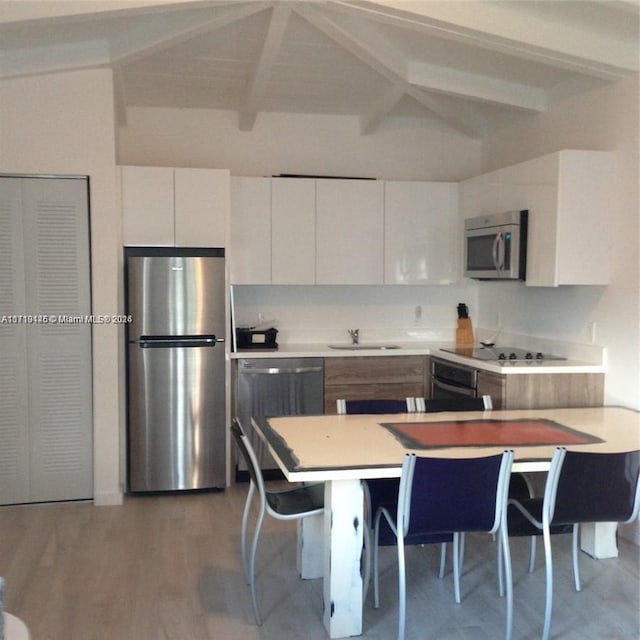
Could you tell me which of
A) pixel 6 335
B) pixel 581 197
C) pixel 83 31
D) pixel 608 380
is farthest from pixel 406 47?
pixel 6 335

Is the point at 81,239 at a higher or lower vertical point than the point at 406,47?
lower

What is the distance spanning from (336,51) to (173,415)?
2.53m

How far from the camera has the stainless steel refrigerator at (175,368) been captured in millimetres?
4504

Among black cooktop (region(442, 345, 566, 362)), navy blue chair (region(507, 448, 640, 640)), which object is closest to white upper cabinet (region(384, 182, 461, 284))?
black cooktop (region(442, 345, 566, 362))

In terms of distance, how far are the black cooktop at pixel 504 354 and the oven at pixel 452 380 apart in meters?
0.10

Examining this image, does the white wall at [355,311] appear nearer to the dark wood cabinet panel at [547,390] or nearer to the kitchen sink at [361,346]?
the kitchen sink at [361,346]

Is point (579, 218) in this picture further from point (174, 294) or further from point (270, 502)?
point (174, 294)

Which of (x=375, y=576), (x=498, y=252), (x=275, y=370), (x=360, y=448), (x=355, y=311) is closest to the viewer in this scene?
(x=360, y=448)

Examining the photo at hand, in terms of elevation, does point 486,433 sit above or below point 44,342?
below

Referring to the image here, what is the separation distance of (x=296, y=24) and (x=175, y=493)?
3.04m

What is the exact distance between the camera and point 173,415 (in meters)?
4.59

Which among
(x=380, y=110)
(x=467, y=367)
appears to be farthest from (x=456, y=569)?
(x=380, y=110)

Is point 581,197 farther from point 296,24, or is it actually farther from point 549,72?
point 296,24

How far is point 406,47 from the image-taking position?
13.9 feet
